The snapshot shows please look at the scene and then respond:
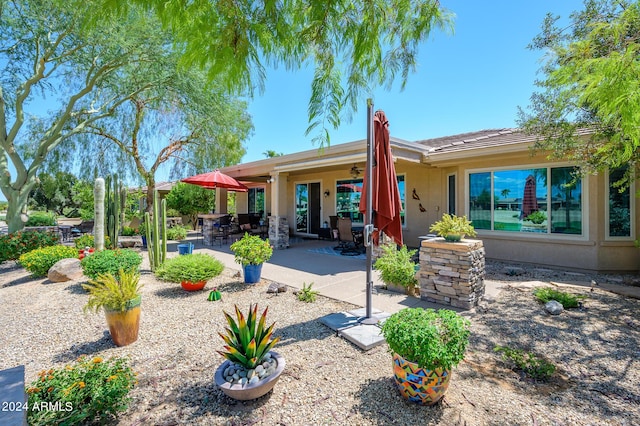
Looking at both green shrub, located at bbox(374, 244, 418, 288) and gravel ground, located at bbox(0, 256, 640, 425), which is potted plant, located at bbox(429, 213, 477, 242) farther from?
gravel ground, located at bbox(0, 256, 640, 425)

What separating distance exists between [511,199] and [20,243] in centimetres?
1402

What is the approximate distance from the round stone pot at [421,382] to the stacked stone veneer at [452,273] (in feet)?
7.93

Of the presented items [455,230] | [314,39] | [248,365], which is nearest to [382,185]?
[455,230]

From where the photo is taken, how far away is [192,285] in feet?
18.2

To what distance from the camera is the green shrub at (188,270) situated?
539 cm

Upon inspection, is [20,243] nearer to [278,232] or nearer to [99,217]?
[99,217]

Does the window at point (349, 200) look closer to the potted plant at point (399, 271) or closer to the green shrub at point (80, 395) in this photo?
the potted plant at point (399, 271)

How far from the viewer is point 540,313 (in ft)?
14.5

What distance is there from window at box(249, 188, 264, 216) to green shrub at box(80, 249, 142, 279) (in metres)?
10.3

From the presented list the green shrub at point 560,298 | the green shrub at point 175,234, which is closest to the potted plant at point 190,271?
the green shrub at point 560,298

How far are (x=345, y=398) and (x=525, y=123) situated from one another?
259 inches

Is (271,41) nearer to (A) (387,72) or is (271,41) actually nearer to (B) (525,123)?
(A) (387,72)

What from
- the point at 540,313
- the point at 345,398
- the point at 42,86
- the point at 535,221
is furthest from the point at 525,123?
the point at 42,86

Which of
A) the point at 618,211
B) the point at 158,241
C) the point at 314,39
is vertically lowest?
the point at 158,241
